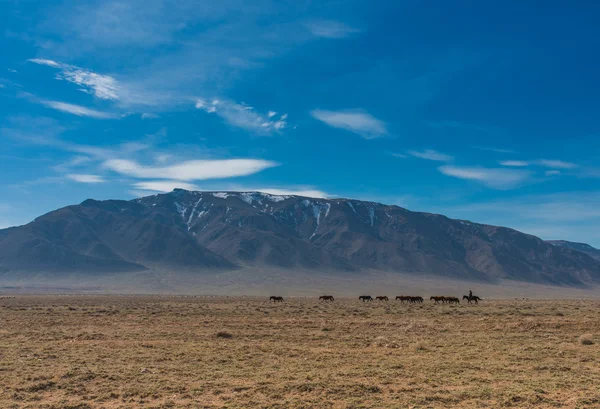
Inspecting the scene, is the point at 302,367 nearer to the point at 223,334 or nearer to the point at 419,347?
the point at 419,347

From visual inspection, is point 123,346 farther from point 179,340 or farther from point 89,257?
point 89,257

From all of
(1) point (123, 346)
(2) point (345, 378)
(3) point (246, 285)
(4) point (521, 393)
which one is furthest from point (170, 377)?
(3) point (246, 285)

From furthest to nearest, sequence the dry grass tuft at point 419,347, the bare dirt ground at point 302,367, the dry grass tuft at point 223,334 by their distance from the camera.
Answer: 1. the dry grass tuft at point 223,334
2. the dry grass tuft at point 419,347
3. the bare dirt ground at point 302,367

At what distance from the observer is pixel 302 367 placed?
15.1 m

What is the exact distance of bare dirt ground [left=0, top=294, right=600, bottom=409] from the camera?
1141 cm

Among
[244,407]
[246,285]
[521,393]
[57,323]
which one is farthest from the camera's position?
[246,285]

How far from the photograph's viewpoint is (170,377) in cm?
1377

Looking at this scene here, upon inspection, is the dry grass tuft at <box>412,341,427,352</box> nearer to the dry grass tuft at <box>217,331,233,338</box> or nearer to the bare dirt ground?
the bare dirt ground

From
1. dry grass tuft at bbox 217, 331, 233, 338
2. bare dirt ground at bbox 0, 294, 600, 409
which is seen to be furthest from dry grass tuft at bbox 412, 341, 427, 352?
dry grass tuft at bbox 217, 331, 233, 338

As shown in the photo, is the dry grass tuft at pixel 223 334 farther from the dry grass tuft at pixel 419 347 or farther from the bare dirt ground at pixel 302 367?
the dry grass tuft at pixel 419 347

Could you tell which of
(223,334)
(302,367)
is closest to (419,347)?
(302,367)

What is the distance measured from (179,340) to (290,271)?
172 meters

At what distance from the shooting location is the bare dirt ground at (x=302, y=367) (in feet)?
37.4

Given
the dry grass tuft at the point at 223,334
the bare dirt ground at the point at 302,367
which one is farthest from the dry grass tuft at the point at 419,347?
the dry grass tuft at the point at 223,334
